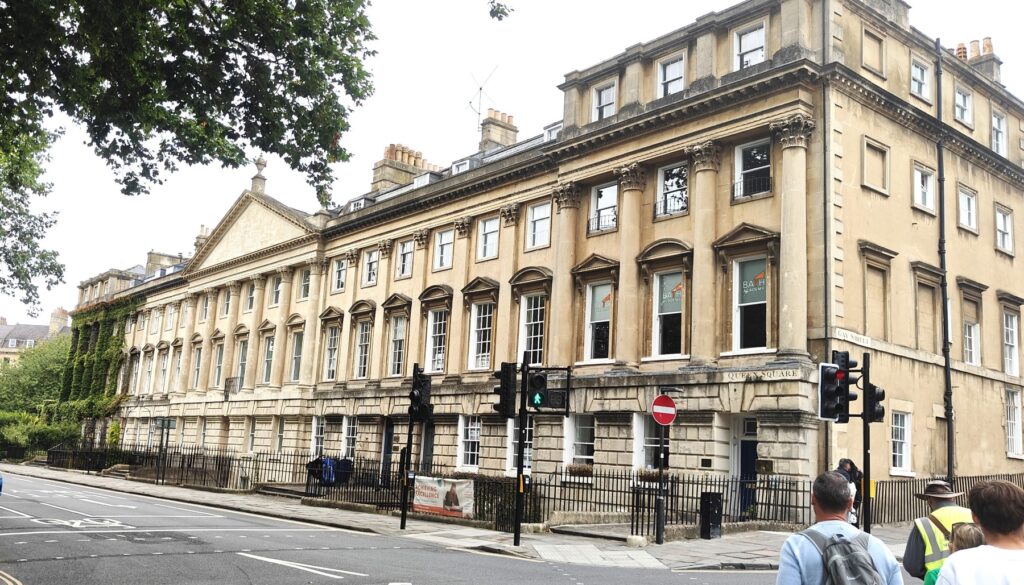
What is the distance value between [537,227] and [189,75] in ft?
63.4

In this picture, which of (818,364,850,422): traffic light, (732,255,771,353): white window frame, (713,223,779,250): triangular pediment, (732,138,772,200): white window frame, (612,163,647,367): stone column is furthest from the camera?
(612,163,647,367): stone column

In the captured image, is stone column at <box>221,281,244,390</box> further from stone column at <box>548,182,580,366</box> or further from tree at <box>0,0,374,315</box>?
tree at <box>0,0,374,315</box>

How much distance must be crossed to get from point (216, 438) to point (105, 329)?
2215 cm

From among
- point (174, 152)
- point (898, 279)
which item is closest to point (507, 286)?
point (898, 279)

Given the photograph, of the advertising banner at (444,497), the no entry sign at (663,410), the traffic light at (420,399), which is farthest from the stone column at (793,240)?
the traffic light at (420,399)

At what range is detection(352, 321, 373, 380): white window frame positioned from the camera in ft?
125

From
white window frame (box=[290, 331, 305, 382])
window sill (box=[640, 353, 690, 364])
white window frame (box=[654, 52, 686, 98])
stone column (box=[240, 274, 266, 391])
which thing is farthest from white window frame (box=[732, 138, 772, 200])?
stone column (box=[240, 274, 266, 391])

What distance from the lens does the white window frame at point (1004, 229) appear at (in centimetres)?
2850

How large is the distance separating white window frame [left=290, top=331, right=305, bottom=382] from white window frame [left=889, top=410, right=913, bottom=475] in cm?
2734

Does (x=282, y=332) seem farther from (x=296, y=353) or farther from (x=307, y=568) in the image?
(x=307, y=568)

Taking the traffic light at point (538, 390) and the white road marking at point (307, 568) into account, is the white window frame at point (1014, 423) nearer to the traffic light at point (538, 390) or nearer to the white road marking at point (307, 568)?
the traffic light at point (538, 390)

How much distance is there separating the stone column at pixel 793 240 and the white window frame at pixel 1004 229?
9.95 m

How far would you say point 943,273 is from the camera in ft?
83.8

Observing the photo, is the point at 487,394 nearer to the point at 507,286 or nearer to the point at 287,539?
the point at 507,286
